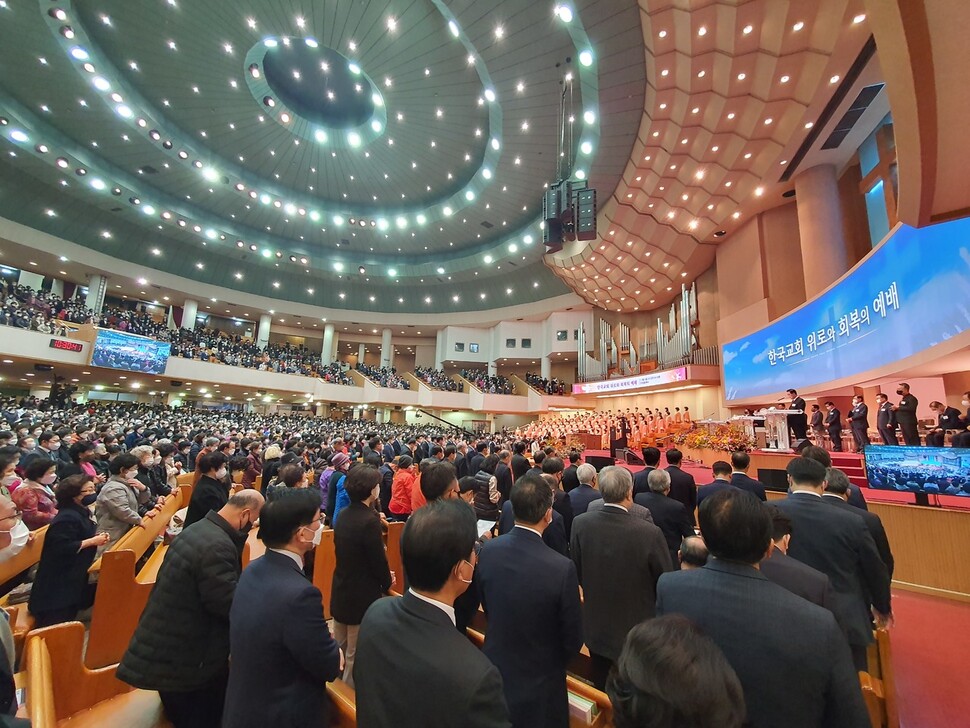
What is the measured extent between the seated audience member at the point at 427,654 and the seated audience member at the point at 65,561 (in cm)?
302

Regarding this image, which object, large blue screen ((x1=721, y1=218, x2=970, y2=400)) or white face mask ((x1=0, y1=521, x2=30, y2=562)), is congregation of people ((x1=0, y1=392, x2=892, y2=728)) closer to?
white face mask ((x1=0, y1=521, x2=30, y2=562))

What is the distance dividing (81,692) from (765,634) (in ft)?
10.1

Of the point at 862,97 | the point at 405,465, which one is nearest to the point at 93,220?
the point at 405,465

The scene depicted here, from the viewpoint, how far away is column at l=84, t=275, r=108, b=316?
62.2ft

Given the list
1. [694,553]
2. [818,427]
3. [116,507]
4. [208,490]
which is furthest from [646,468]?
[818,427]

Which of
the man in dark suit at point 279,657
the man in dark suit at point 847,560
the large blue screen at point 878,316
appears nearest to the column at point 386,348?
the large blue screen at point 878,316

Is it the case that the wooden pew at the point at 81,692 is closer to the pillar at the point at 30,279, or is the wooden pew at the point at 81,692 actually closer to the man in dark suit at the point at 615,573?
the man in dark suit at the point at 615,573

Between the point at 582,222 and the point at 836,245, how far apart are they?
5711 mm

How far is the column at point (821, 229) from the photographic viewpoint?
929 centimetres

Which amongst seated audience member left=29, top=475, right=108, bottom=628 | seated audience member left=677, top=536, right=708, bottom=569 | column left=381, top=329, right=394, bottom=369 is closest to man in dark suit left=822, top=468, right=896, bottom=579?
seated audience member left=677, top=536, right=708, bottom=569

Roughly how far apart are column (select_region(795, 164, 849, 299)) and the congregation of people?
331 inches

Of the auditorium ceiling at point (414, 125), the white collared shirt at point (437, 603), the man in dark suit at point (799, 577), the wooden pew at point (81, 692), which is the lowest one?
the wooden pew at point (81, 692)

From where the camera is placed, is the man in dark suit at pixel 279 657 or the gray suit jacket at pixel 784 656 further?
the man in dark suit at pixel 279 657

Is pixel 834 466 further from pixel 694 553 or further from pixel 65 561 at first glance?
pixel 65 561
